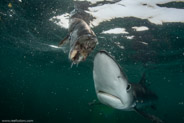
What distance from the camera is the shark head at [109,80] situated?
3.32 meters

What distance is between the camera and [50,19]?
13.6 m

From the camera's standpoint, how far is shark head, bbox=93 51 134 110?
10.9 feet

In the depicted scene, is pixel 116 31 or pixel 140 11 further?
pixel 116 31

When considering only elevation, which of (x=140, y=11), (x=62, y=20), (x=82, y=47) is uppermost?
(x=82, y=47)

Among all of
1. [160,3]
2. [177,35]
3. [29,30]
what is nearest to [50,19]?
[29,30]

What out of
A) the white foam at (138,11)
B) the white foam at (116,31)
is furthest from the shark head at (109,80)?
the white foam at (116,31)

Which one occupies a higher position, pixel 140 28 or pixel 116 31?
pixel 140 28

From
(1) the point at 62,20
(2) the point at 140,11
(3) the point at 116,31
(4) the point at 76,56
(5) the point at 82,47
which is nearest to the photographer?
(5) the point at 82,47

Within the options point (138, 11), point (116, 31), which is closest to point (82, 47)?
point (138, 11)

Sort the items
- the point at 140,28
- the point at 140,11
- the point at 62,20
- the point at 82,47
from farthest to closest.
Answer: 1. the point at 62,20
2. the point at 140,28
3. the point at 140,11
4. the point at 82,47

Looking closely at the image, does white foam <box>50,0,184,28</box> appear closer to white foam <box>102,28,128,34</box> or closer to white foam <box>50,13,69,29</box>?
white foam <box>50,13,69,29</box>

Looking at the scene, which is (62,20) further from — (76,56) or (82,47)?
(82,47)

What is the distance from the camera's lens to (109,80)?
3547 millimetres

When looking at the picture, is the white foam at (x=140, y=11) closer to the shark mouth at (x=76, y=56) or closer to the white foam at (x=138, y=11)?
the white foam at (x=138, y=11)
